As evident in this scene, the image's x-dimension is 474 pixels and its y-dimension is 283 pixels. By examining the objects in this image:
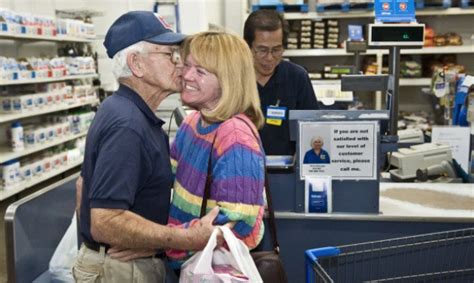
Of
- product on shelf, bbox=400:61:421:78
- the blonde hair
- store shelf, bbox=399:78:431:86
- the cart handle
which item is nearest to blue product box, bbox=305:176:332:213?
the cart handle

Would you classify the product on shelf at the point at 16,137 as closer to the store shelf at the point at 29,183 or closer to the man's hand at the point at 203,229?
the store shelf at the point at 29,183

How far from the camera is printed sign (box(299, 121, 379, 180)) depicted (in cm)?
211

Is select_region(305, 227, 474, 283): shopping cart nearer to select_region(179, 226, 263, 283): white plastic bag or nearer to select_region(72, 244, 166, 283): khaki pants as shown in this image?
select_region(179, 226, 263, 283): white plastic bag

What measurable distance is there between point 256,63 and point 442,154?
46.2 inches

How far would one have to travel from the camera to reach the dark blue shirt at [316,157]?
84.1 inches

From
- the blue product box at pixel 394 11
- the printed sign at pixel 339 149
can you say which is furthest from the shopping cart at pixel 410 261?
the blue product box at pixel 394 11

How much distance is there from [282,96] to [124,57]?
1.54m

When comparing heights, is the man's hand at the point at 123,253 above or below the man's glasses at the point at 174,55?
below

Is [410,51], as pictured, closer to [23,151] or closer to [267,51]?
[267,51]

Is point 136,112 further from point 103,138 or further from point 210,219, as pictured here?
point 210,219

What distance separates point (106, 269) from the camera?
166 cm

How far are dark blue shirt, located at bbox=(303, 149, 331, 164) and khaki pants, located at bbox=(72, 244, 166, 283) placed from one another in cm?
79

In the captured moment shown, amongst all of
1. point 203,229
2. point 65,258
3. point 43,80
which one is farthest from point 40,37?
point 203,229

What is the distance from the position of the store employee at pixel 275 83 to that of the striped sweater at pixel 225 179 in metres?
1.29
